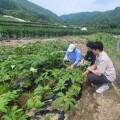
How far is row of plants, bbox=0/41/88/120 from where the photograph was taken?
13.0 feet

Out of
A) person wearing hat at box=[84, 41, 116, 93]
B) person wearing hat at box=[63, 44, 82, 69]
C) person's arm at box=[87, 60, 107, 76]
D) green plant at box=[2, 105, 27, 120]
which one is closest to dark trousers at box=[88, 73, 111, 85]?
person wearing hat at box=[84, 41, 116, 93]

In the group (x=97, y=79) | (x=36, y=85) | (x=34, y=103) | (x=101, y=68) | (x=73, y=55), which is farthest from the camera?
(x=73, y=55)

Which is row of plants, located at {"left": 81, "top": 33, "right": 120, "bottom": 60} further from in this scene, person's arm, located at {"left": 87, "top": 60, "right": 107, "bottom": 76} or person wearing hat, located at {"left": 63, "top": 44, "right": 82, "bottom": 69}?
person's arm, located at {"left": 87, "top": 60, "right": 107, "bottom": 76}

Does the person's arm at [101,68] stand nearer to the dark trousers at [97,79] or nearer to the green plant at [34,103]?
the dark trousers at [97,79]

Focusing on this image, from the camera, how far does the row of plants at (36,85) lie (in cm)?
395

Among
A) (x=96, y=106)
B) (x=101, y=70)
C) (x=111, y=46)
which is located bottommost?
(x=111, y=46)

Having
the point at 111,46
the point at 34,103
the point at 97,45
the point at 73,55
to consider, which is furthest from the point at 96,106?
the point at 111,46

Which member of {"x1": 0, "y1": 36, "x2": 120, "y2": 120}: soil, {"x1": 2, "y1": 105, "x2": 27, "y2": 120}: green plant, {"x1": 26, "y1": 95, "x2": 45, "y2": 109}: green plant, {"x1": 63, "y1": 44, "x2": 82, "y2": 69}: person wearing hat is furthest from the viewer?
{"x1": 63, "y1": 44, "x2": 82, "y2": 69}: person wearing hat

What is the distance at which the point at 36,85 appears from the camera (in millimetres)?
5582

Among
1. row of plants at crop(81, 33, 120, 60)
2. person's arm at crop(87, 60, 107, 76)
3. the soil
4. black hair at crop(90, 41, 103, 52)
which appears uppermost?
black hair at crop(90, 41, 103, 52)

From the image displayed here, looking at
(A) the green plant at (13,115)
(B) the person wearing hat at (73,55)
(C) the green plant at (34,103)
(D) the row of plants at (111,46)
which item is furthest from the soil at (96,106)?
(D) the row of plants at (111,46)

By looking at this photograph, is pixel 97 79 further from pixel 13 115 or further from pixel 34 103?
pixel 13 115

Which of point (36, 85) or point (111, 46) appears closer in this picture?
point (36, 85)

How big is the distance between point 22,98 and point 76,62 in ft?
6.74
